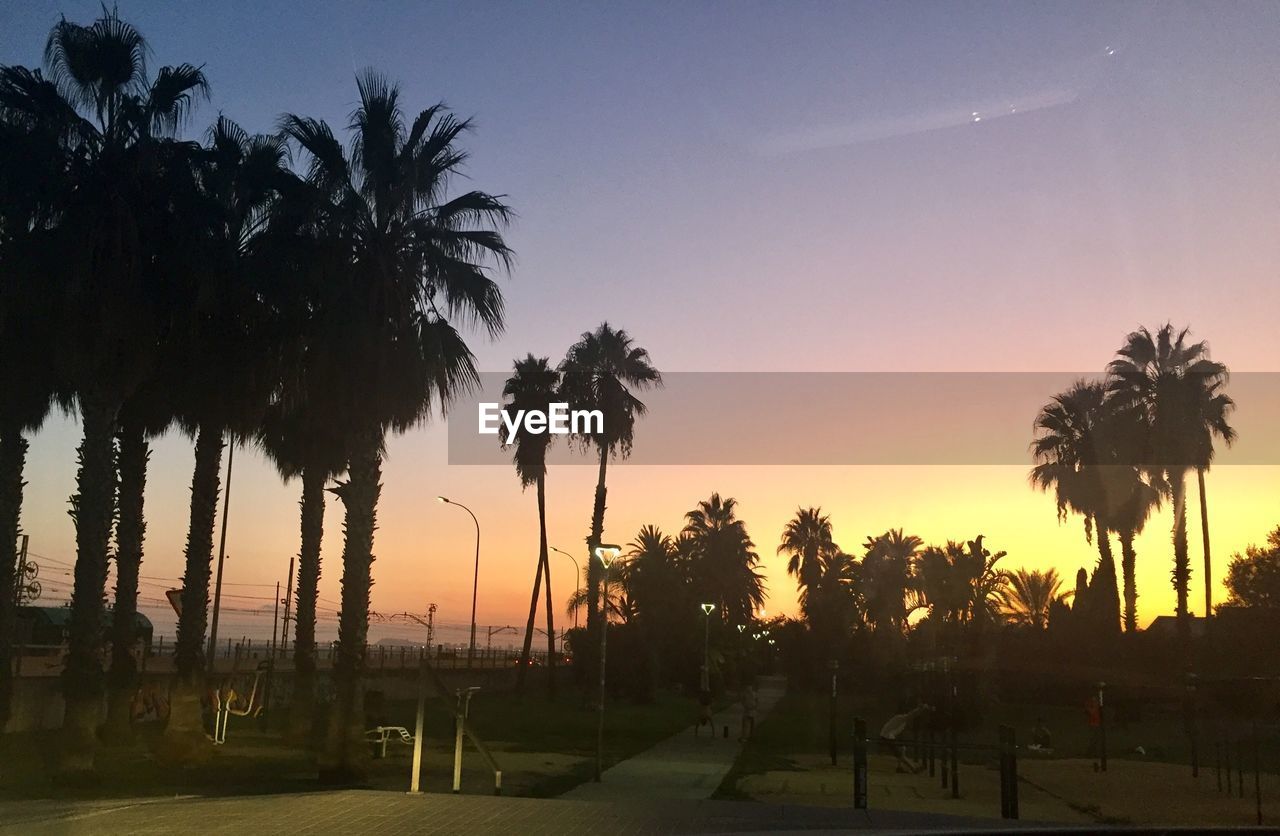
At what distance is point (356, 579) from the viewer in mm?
18312

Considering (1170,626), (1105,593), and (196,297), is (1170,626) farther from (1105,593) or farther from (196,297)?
(196,297)

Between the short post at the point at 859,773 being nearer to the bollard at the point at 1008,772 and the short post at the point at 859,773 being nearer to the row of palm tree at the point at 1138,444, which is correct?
the bollard at the point at 1008,772

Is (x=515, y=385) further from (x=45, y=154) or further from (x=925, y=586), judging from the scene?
(x=925, y=586)

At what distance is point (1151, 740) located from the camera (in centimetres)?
3450

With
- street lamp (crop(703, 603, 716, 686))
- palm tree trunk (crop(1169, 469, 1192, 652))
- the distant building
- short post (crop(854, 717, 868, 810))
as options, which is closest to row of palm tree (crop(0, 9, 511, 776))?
short post (crop(854, 717, 868, 810))

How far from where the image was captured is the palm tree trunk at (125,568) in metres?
21.0

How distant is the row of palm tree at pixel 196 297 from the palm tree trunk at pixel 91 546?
3 centimetres

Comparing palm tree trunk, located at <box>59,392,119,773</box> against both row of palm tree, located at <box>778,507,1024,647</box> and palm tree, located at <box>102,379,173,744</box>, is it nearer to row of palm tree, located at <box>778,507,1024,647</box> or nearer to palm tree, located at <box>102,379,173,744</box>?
palm tree, located at <box>102,379,173,744</box>

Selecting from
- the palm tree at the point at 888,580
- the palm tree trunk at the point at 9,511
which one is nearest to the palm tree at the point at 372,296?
the palm tree trunk at the point at 9,511

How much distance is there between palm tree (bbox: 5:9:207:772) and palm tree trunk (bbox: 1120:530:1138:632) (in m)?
38.6

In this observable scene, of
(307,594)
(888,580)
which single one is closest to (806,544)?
(888,580)

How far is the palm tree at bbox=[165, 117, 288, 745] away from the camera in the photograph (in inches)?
716

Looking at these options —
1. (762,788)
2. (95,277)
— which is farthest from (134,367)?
(762,788)

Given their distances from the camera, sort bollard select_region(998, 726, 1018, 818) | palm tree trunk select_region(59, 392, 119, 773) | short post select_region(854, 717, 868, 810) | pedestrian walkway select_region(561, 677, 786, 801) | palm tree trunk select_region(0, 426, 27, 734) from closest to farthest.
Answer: bollard select_region(998, 726, 1018, 818), short post select_region(854, 717, 868, 810), pedestrian walkway select_region(561, 677, 786, 801), palm tree trunk select_region(59, 392, 119, 773), palm tree trunk select_region(0, 426, 27, 734)
